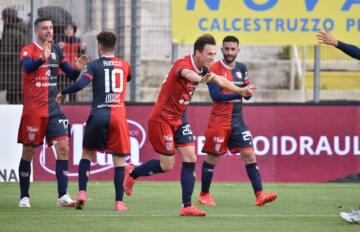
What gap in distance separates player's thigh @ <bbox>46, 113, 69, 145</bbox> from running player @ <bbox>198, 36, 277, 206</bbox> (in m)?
2.08

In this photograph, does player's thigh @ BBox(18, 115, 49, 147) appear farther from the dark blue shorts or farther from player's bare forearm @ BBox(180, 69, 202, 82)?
player's bare forearm @ BBox(180, 69, 202, 82)

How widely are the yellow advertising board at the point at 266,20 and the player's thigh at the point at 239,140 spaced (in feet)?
16.5

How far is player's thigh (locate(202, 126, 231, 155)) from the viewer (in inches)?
583

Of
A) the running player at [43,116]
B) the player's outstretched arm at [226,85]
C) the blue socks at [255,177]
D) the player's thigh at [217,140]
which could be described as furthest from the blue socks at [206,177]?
the player's outstretched arm at [226,85]

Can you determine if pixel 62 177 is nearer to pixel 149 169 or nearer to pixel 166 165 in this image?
pixel 149 169

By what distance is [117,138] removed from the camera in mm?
13203

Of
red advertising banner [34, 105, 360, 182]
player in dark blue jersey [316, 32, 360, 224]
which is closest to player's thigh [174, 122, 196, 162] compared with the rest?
player in dark blue jersey [316, 32, 360, 224]

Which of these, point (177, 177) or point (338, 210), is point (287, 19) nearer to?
point (177, 177)

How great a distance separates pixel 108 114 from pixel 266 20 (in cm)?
732

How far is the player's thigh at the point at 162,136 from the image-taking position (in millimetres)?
12930

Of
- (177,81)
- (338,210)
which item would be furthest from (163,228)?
(338,210)

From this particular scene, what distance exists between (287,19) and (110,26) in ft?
10.6

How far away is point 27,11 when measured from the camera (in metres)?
19.3

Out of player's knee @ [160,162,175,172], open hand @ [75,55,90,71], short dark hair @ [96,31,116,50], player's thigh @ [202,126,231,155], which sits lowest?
player's knee @ [160,162,175,172]
